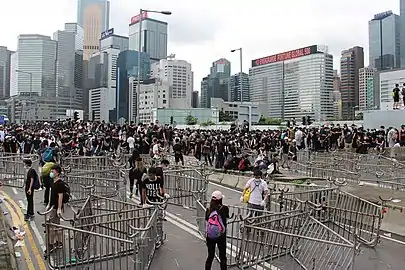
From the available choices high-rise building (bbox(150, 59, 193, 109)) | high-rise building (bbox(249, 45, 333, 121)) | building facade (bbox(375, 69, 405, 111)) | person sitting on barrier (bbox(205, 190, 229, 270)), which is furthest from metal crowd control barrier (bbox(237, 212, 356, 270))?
high-rise building (bbox(150, 59, 193, 109))

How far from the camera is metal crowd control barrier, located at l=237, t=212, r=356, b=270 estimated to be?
7531mm

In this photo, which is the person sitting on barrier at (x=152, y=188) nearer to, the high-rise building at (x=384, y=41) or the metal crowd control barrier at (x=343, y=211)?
the metal crowd control barrier at (x=343, y=211)

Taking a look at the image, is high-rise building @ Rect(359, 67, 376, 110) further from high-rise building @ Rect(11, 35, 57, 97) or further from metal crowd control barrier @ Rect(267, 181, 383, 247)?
metal crowd control barrier @ Rect(267, 181, 383, 247)

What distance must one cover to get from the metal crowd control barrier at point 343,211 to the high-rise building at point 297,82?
5102 inches

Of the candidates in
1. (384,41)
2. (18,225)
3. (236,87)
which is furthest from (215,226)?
(384,41)

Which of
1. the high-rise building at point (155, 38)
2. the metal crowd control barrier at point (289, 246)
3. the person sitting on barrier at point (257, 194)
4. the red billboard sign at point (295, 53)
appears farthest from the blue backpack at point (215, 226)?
the red billboard sign at point (295, 53)

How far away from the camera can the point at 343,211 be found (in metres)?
11.3

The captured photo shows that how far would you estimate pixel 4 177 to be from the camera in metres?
19.1

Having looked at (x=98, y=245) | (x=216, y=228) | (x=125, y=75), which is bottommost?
(x=98, y=245)

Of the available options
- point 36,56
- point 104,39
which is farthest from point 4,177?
point 104,39

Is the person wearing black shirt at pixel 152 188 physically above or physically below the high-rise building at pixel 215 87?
below

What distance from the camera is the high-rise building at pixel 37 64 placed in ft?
467

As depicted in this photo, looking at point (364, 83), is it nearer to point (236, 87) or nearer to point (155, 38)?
point (236, 87)

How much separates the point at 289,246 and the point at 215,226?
1.40 meters
